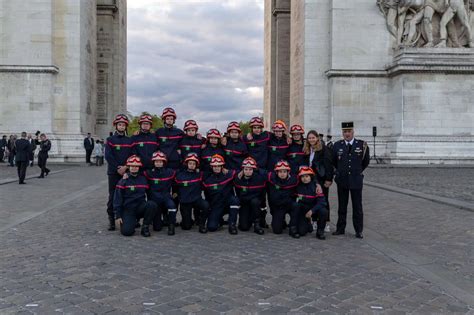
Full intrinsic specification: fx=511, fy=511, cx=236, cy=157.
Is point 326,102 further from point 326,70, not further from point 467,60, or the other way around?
point 467,60

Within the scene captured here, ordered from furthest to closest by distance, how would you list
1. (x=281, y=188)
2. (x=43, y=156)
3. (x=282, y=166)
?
(x=43, y=156)
(x=281, y=188)
(x=282, y=166)

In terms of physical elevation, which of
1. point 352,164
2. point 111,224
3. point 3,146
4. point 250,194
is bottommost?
point 111,224

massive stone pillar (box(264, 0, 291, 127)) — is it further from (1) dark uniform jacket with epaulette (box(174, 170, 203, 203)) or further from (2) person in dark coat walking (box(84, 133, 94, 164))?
(1) dark uniform jacket with epaulette (box(174, 170, 203, 203))

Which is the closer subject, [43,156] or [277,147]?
[277,147]

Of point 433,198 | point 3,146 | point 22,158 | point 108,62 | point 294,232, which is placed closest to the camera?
point 294,232

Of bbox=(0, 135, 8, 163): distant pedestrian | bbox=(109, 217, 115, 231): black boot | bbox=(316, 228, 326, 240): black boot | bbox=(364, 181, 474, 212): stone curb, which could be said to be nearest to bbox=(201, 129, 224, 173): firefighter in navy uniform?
bbox=(109, 217, 115, 231): black boot

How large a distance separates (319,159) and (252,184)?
1163mm

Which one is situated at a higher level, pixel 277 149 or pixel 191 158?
pixel 277 149

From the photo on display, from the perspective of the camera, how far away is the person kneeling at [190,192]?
8398mm

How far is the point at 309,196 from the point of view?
8047 millimetres

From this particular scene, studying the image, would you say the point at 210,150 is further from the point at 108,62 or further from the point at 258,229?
the point at 108,62

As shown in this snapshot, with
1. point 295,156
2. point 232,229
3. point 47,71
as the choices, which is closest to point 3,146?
point 47,71

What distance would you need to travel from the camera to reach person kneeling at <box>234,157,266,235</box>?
8.32 m

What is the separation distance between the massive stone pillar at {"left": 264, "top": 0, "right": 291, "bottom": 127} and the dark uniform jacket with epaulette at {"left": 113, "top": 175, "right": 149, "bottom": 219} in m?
26.4
